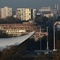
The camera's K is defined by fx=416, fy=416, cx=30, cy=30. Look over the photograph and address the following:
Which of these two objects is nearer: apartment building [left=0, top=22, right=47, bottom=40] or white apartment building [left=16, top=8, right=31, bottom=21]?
apartment building [left=0, top=22, right=47, bottom=40]

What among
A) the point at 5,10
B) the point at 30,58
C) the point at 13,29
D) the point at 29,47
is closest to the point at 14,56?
the point at 30,58

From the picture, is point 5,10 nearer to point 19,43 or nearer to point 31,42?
point 31,42

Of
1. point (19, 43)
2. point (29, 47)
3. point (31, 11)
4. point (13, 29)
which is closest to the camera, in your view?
point (19, 43)

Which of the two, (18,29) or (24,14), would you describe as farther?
(24,14)

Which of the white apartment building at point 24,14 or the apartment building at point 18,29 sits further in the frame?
the white apartment building at point 24,14

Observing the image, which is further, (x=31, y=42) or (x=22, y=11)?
(x=22, y=11)

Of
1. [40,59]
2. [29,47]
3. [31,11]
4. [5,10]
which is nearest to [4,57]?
[40,59]

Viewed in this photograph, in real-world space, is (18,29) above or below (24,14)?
below

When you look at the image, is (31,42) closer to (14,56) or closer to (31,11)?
(14,56)

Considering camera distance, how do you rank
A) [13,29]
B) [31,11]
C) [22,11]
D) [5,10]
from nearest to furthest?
1. [13,29]
2. [31,11]
3. [22,11]
4. [5,10]
